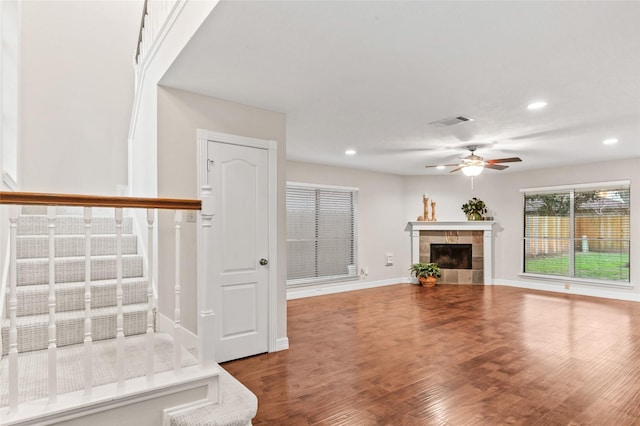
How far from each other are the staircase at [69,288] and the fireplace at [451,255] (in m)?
6.44

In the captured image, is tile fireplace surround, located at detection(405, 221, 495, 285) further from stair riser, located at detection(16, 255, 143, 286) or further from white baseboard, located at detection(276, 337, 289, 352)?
stair riser, located at detection(16, 255, 143, 286)

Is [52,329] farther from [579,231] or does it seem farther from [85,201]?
[579,231]

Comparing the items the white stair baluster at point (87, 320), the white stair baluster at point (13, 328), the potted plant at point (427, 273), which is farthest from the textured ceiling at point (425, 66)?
the potted plant at point (427, 273)

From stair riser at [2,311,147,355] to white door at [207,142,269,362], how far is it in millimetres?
699

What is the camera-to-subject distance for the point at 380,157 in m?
6.21

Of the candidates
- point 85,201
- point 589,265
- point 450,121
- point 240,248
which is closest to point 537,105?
point 450,121

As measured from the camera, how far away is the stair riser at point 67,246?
122 inches

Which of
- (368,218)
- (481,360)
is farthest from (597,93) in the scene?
(368,218)

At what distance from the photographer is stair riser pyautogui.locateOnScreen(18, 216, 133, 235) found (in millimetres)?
3416

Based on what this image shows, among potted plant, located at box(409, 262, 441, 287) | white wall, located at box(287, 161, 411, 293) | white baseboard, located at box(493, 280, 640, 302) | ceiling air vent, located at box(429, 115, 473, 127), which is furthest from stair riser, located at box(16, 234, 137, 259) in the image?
white baseboard, located at box(493, 280, 640, 302)

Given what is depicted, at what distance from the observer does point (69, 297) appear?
9.05 ft

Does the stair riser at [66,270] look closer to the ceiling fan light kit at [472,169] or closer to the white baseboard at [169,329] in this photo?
the white baseboard at [169,329]

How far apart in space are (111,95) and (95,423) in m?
4.20

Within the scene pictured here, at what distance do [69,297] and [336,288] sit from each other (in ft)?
15.9
